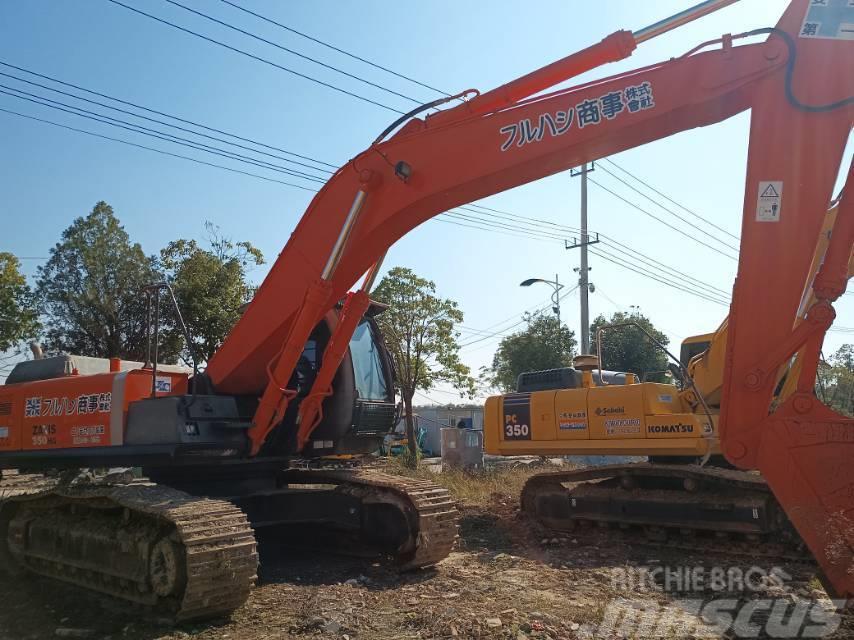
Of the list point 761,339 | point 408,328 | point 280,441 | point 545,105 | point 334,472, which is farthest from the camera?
point 408,328

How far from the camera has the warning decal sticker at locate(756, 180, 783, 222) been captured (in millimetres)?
4418

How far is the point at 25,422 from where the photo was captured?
24.4 ft

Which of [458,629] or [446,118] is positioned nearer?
[458,629]

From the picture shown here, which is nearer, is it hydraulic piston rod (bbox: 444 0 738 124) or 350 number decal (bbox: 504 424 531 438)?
hydraulic piston rod (bbox: 444 0 738 124)

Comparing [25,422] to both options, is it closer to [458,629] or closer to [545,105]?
[458,629]

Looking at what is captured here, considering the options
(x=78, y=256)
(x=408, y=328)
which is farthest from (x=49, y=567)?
(x=78, y=256)

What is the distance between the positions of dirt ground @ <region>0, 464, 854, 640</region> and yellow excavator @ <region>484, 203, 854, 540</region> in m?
0.48

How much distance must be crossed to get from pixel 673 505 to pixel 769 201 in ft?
16.4

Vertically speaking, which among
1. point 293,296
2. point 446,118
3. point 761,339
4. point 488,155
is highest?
point 446,118

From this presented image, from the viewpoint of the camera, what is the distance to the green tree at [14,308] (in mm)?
21625

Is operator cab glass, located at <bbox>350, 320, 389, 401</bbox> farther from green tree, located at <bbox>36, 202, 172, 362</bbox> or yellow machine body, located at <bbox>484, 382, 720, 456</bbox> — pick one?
green tree, located at <bbox>36, 202, 172, 362</bbox>

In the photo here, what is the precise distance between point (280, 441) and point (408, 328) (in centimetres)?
1547

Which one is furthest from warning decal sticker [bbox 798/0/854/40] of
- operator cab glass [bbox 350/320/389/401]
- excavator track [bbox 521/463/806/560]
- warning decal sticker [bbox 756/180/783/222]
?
excavator track [bbox 521/463/806/560]

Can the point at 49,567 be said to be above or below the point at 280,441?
below
